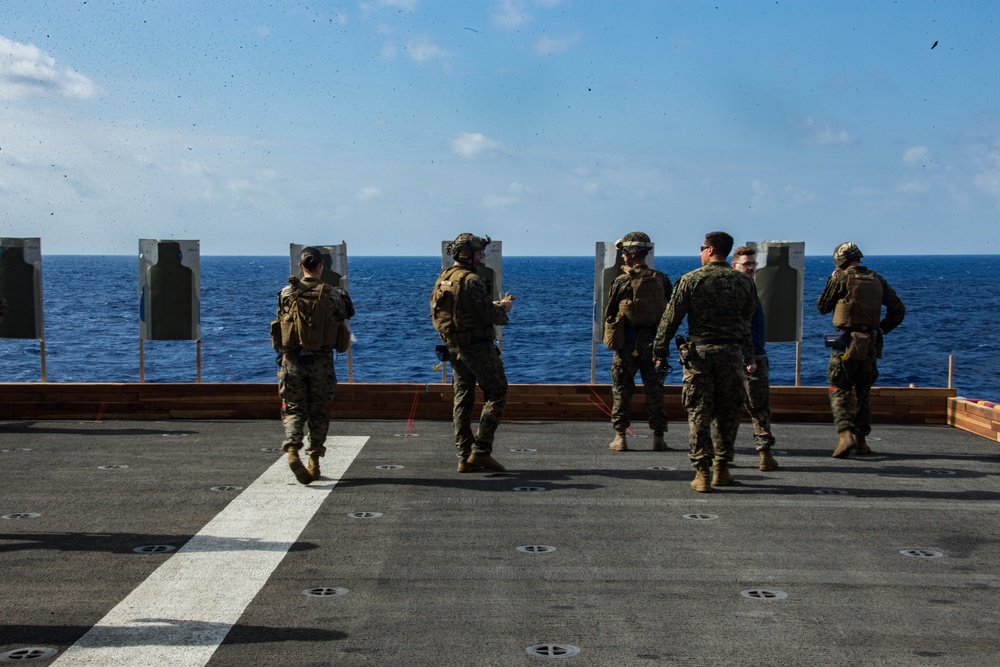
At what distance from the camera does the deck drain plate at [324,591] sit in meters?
5.71

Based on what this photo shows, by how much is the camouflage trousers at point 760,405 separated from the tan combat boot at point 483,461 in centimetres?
230

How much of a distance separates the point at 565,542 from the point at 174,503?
3039mm

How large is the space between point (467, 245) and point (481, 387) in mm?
1236

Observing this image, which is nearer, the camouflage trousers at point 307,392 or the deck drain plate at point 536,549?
the deck drain plate at point 536,549

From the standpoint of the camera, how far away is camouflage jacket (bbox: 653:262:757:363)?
8453 mm

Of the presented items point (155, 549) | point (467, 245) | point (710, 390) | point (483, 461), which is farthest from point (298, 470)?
point (710, 390)

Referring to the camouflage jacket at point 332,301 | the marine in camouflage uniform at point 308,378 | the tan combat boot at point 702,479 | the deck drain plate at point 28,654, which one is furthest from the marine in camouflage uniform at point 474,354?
the deck drain plate at point 28,654

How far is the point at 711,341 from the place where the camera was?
28.0 ft

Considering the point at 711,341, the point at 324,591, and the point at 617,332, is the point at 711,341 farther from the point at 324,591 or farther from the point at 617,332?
the point at 324,591

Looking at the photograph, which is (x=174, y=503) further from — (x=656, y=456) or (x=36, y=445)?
(x=656, y=456)

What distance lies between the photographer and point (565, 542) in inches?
271

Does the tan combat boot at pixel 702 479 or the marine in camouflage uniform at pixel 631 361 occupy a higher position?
the marine in camouflage uniform at pixel 631 361

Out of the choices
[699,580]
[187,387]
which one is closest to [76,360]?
[187,387]

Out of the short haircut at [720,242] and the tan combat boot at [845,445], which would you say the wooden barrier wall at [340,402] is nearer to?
the tan combat boot at [845,445]
